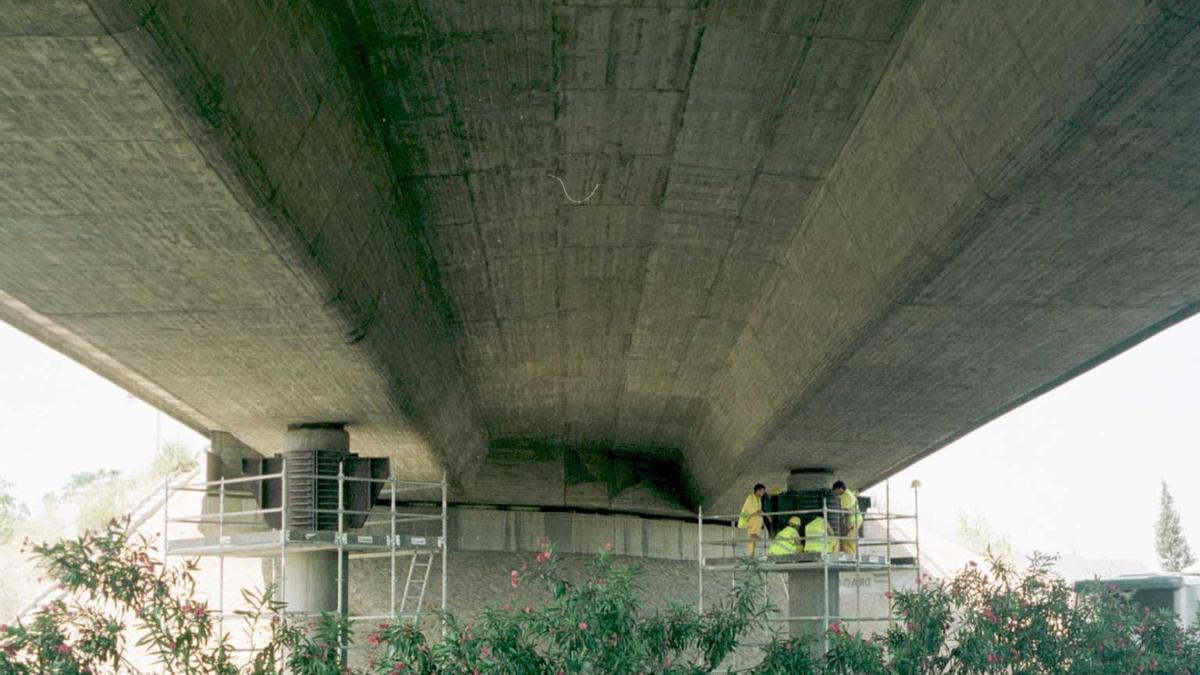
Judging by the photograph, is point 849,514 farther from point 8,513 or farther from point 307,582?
point 8,513

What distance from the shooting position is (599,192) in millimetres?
13109

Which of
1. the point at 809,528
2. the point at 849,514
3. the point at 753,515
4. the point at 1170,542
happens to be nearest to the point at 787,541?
the point at 809,528

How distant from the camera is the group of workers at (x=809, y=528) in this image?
2080 cm

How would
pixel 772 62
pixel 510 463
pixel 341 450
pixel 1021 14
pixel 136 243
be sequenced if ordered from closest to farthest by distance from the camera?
1. pixel 1021 14
2. pixel 136 243
3. pixel 772 62
4. pixel 341 450
5. pixel 510 463

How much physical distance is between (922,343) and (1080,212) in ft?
12.4

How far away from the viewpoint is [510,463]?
26.9 m

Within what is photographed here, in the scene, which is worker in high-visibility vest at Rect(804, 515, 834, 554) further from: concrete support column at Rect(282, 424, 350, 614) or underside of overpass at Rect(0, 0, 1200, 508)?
concrete support column at Rect(282, 424, 350, 614)

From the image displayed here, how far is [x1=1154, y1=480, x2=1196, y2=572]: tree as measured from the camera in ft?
232

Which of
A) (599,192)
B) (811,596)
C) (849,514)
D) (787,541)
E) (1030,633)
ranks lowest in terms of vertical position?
(1030,633)

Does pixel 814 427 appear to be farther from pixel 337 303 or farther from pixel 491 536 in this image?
A: pixel 491 536

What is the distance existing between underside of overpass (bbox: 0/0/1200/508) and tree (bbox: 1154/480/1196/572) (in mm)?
58771

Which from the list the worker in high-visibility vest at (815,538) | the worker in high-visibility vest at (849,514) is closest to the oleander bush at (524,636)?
the worker in high-visibility vest at (815,538)

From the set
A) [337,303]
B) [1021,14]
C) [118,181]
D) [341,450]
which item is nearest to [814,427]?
[341,450]

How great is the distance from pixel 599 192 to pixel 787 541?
9.28m
